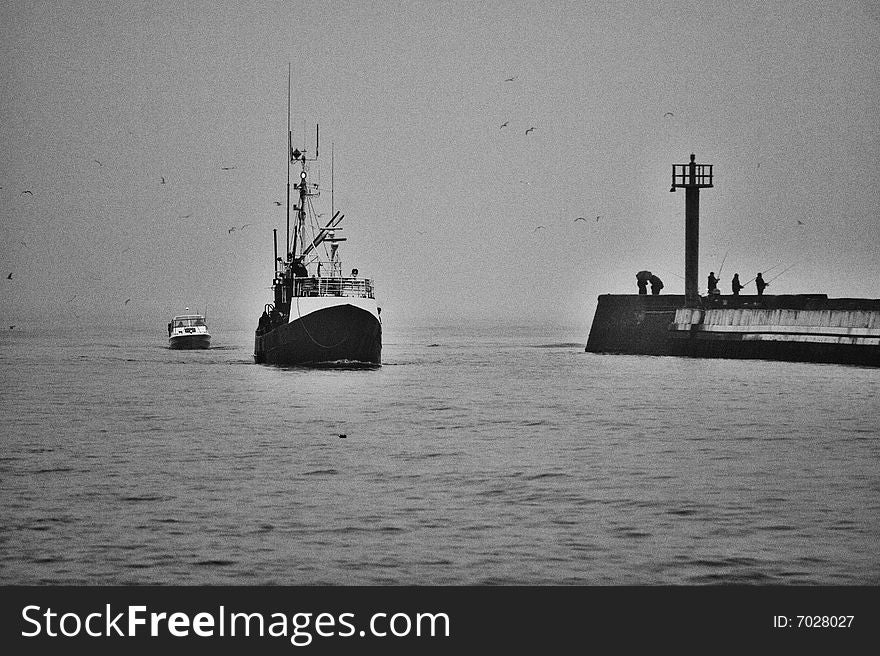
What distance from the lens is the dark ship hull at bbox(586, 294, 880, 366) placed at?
217ft

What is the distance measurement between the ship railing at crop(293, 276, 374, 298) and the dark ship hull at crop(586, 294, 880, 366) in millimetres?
22351

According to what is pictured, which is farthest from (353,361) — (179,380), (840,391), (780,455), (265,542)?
(265,542)

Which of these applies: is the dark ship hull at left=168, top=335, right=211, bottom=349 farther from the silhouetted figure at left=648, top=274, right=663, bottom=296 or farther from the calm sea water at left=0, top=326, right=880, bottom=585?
the calm sea water at left=0, top=326, right=880, bottom=585

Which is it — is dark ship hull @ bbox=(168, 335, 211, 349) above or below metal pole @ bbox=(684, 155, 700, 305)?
below

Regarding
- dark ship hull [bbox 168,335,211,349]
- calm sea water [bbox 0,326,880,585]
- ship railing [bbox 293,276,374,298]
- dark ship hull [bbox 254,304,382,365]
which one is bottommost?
calm sea water [bbox 0,326,880,585]

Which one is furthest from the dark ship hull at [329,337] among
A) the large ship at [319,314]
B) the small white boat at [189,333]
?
the small white boat at [189,333]

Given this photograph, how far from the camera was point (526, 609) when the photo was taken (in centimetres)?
1501

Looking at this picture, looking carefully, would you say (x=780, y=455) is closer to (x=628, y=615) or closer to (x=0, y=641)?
(x=628, y=615)

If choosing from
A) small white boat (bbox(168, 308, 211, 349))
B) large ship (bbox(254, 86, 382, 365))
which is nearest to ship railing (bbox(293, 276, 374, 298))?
large ship (bbox(254, 86, 382, 365))

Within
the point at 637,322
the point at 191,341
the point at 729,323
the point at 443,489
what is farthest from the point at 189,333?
the point at 443,489

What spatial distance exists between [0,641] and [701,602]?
8.05 metres

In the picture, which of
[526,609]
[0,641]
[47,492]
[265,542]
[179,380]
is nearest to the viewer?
[0,641]

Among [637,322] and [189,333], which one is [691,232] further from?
[189,333]

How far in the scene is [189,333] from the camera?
12588 centimetres
